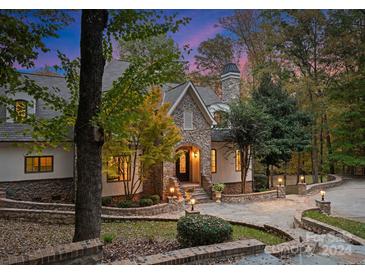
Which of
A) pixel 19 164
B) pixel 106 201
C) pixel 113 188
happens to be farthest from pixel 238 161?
pixel 19 164

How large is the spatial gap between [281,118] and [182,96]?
5051 millimetres

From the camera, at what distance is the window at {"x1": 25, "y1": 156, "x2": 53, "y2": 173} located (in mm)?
8827

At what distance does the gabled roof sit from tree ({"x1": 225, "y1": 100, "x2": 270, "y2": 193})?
2.99 feet

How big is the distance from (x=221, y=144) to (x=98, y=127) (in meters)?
8.83

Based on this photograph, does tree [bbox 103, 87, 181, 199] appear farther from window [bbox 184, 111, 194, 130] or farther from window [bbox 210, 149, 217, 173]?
window [bbox 210, 149, 217, 173]

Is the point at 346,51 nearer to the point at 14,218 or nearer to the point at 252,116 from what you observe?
the point at 252,116

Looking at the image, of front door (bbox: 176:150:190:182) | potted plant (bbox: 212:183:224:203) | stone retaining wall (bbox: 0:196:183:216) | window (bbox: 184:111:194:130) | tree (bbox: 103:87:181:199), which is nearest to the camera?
stone retaining wall (bbox: 0:196:183:216)

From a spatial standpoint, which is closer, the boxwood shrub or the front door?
the boxwood shrub

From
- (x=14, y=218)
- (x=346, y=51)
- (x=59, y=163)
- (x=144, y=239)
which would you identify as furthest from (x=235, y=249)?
(x=346, y=51)

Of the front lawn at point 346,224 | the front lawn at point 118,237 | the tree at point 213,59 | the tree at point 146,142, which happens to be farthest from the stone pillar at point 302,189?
the front lawn at point 118,237

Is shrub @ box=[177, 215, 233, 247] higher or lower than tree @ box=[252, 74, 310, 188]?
lower

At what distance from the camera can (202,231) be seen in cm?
405

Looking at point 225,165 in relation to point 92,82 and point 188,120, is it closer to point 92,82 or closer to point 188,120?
point 188,120

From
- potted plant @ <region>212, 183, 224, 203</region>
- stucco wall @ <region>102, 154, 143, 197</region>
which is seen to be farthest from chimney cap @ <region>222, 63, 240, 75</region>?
stucco wall @ <region>102, 154, 143, 197</region>
